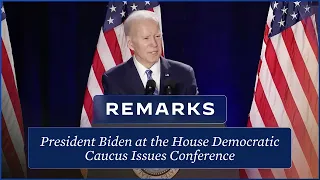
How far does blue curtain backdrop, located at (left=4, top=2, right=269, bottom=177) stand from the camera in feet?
9.86

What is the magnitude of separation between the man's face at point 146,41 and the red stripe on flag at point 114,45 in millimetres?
83

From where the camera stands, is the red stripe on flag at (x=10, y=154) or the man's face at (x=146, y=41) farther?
the red stripe on flag at (x=10, y=154)

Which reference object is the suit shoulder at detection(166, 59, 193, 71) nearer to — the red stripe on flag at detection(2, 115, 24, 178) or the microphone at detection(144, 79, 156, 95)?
the microphone at detection(144, 79, 156, 95)

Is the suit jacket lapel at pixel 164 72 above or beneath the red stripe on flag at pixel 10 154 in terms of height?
above

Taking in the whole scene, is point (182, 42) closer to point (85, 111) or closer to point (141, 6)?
point (141, 6)

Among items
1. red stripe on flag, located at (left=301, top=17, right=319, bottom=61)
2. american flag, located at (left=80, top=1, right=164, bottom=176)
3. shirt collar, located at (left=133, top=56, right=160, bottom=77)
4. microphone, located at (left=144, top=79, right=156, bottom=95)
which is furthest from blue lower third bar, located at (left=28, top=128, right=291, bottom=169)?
red stripe on flag, located at (left=301, top=17, right=319, bottom=61)

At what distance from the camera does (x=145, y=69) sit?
3031 mm

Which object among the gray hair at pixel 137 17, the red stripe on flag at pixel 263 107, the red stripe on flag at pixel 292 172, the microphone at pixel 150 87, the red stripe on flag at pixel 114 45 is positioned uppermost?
the gray hair at pixel 137 17

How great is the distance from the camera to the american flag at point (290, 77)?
3.01m

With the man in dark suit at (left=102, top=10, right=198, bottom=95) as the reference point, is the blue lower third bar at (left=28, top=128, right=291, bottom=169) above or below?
below

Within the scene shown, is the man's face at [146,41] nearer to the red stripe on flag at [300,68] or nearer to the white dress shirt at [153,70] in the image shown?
the white dress shirt at [153,70]

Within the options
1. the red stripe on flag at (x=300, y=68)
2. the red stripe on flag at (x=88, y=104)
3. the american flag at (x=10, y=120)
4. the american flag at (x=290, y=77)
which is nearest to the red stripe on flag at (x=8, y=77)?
the american flag at (x=10, y=120)

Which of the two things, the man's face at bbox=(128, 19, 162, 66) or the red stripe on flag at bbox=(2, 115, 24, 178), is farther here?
the red stripe on flag at bbox=(2, 115, 24, 178)

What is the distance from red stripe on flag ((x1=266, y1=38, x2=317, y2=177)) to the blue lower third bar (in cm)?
8
